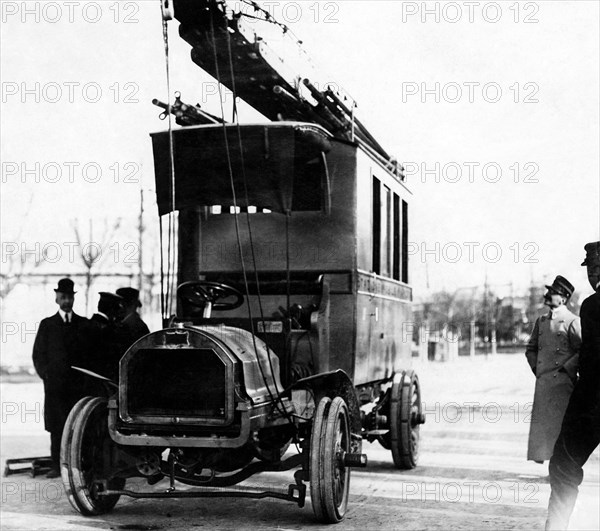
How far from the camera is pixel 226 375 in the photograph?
648cm

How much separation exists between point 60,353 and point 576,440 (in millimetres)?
5754

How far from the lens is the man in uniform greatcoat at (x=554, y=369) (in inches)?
343

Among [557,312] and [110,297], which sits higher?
[110,297]

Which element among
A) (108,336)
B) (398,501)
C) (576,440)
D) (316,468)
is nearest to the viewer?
(576,440)

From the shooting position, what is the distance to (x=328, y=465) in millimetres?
6629

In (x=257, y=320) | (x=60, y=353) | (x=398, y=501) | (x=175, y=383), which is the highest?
(x=257, y=320)

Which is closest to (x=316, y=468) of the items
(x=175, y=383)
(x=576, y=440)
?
(x=175, y=383)

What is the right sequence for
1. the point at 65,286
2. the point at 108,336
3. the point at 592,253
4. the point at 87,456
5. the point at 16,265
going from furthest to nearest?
the point at 16,265 → the point at 65,286 → the point at 108,336 → the point at 87,456 → the point at 592,253

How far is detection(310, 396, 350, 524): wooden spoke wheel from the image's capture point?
21.7 feet

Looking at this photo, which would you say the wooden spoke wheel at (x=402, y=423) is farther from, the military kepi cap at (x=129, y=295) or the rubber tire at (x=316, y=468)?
the rubber tire at (x=316, y=468)

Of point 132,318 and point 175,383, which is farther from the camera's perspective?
point 132,318

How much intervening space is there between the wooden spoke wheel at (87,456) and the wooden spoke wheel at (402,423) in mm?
3172

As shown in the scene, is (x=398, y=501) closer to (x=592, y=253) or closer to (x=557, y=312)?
(x=557, y=312)

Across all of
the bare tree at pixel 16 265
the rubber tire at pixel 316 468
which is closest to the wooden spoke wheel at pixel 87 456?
the rubber tire at pixel 316 468
